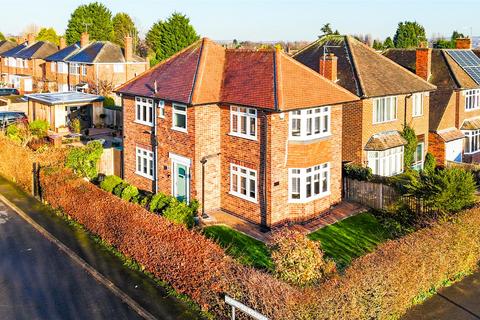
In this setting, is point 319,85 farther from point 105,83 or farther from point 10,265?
point 105,83

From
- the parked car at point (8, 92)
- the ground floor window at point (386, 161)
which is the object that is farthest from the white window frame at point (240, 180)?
the parked car at point (8, 92)

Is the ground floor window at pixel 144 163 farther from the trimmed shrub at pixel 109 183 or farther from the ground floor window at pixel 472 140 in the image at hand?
the ground floor window at pixel 472 140

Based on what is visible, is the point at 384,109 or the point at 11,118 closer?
the point at 384,109

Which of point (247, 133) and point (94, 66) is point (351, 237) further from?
point (94, 66)

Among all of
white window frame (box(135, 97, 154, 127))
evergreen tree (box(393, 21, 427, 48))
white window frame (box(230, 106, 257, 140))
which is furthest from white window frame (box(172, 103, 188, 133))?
evergreen tree (box(393, 21, 427, 48))

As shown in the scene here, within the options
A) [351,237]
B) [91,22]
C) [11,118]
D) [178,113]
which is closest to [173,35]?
[91,22]

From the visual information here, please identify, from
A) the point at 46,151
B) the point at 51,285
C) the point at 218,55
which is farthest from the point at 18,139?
the point at 51,285

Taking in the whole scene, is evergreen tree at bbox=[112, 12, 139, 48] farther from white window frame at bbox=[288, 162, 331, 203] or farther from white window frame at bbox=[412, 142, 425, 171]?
white window frame at bbox=[288, 162, 331, 203]
